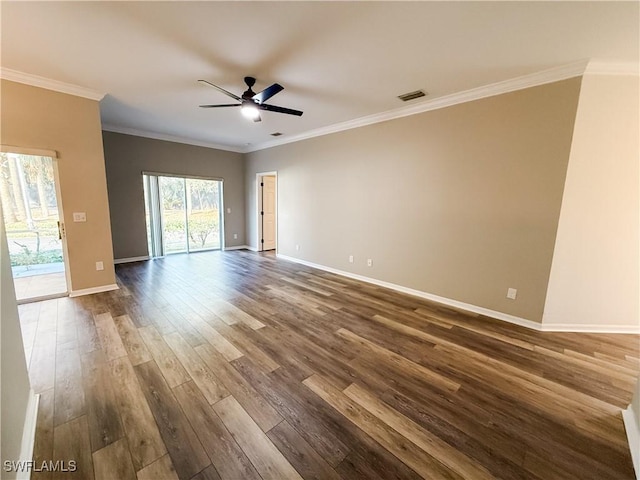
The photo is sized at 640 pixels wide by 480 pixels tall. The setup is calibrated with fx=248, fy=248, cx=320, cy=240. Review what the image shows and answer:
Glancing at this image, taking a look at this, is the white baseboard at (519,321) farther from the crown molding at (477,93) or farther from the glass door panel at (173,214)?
the glass door panel at (173,214)

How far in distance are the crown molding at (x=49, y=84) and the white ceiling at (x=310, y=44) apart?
9cm

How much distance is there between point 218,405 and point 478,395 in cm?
194

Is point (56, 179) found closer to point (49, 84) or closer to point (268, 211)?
point (49, 84)

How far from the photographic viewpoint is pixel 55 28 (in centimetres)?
215

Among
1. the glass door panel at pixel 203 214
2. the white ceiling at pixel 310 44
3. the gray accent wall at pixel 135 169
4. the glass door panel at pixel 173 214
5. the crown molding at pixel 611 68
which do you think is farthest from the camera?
the glass door panel at pixel 203 214

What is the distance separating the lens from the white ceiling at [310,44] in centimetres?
189

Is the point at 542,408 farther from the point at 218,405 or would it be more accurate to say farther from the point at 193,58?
the point at 193,58

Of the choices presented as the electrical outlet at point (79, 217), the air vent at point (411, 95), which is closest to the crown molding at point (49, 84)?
the electrical outlet at point (79, 217)

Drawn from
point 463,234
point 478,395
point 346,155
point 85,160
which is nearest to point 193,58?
point 85,160

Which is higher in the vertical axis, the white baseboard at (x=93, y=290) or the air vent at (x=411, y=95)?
the air vent at (x=411, y=95)

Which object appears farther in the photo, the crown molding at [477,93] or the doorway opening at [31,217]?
the doorway opening at [31,217]

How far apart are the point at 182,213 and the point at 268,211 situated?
225 cm

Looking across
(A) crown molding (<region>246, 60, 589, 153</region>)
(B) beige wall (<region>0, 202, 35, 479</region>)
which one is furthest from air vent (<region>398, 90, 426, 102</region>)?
(B) beige wall (<region>0, 202, 35, 479</region>)

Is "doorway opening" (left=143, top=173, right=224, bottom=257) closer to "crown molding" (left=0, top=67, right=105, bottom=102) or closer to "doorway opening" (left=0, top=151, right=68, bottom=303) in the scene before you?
"doorway opening" (left=0, top=151, right=68, bottom=303)
